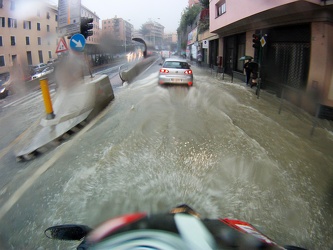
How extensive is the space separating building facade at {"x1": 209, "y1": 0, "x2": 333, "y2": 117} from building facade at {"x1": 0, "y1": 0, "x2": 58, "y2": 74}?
620 centimetres

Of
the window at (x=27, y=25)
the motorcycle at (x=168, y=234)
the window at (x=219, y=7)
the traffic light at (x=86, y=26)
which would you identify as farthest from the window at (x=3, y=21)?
the window at (x=219, y=7)

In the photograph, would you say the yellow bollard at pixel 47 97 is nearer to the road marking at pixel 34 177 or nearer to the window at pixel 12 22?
the road marking at pixel 34 177

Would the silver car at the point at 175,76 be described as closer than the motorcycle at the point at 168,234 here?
No

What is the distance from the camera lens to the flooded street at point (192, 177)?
288 cm

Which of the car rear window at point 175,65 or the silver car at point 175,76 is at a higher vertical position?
the car rear window at point 175,65

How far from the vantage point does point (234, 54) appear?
1816cm

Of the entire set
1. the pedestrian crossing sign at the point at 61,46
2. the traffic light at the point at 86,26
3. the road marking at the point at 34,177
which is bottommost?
the road marking at the point at 34,177

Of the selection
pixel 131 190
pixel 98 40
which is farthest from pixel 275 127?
pixel 98 40

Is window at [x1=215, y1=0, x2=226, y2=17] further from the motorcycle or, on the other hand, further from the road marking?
the motorcycle

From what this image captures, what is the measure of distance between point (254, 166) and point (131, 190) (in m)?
1.95

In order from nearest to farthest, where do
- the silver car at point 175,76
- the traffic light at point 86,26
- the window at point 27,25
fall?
the window at point 27,25 → the traffic light at point 86,26 → the silver car at point 175,76

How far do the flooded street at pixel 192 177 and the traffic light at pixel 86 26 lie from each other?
374 cm

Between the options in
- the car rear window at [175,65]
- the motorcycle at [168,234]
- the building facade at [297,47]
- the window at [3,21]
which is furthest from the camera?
the car rear window at [175,65]

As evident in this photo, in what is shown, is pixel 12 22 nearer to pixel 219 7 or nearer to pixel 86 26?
pixel 86 26
